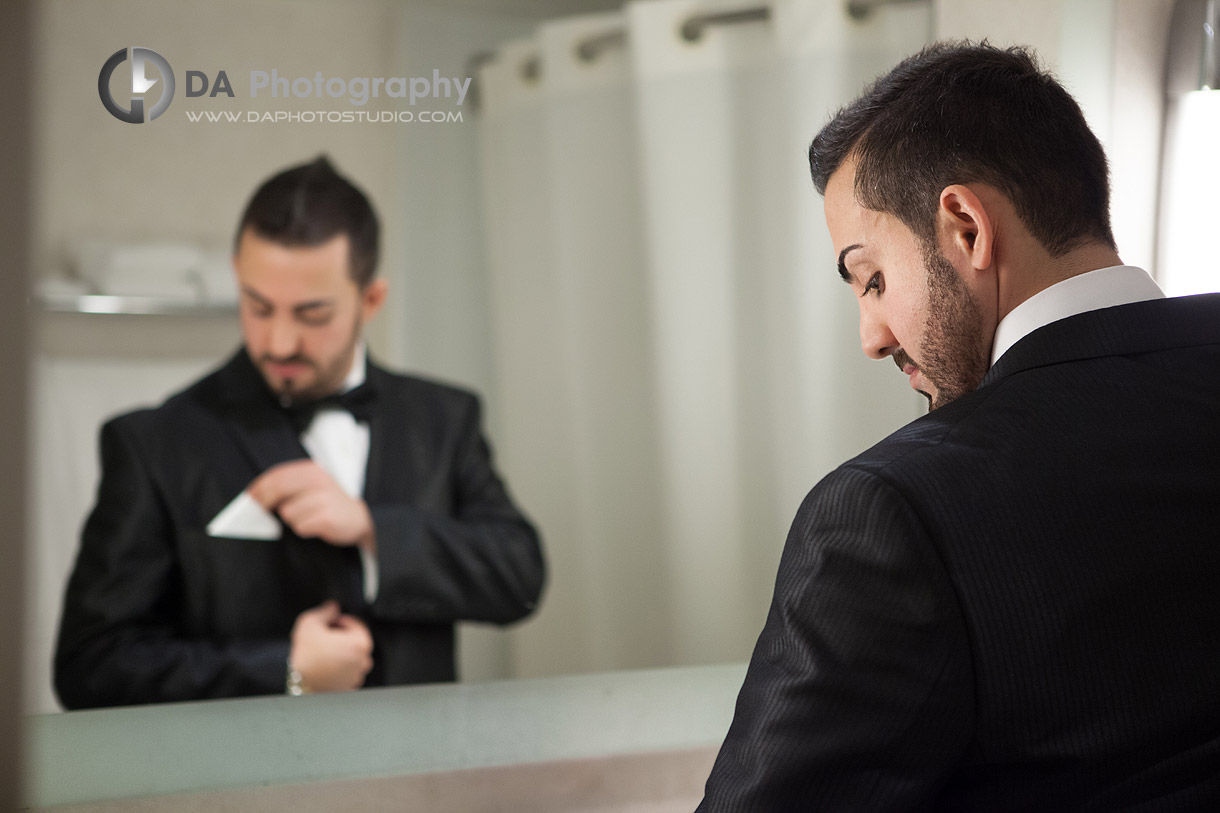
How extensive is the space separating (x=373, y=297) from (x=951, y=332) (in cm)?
85

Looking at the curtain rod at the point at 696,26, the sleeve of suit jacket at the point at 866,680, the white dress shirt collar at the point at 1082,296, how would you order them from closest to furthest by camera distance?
the sleeve of suit jacket at the point at 866,680 → the white dress shirt collar at the point at 1082,296 → the curtain rod at the point at 696,26

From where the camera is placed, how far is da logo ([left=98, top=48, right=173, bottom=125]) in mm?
1252

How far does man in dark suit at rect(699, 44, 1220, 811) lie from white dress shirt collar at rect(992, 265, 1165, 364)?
2 cm

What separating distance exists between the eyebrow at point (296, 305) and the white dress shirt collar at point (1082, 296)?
92 cm

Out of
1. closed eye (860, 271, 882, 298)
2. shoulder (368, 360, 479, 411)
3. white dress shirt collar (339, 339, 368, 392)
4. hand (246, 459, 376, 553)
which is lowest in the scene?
hand (246, 459, 376, 553)

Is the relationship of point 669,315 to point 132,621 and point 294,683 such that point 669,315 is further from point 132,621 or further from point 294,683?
point 132,621

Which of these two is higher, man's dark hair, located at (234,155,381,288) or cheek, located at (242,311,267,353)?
man's dark hair, located at (234,155,381,288)

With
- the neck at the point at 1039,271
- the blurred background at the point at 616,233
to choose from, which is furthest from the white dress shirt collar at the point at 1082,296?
the blurred background at the point at 616,233

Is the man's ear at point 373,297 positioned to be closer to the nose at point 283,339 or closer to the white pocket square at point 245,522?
the nose at point 283,339

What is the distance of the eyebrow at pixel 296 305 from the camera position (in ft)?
4.29

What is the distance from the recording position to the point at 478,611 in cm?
140

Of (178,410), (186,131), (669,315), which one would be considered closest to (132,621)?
(178,410)

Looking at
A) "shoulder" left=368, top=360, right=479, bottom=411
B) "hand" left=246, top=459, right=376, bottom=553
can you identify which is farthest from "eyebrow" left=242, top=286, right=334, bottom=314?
"hand" left=246, top=459, right=376, bottom=553

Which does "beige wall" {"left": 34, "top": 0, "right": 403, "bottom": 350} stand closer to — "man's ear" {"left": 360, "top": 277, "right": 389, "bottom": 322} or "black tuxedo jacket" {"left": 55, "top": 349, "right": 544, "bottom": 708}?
"man's ear" {"left": 360, "top": 277, "right": 389, "bottom": 322}
